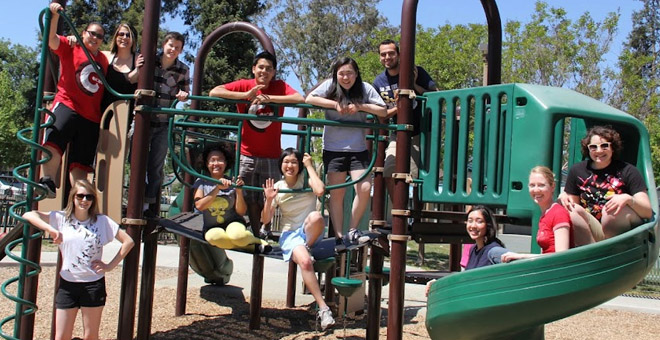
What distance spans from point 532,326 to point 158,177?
2.93 meters

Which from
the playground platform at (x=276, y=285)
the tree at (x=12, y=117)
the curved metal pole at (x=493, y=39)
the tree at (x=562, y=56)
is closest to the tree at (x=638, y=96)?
the tree at (x=562, y=56)

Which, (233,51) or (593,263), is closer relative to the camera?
(593,263)

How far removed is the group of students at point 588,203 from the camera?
11.8 feet

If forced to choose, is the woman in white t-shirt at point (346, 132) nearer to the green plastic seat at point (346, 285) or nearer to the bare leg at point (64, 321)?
the green plastic seat at point (346, 285)

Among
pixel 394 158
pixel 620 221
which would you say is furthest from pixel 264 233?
pixel 620 221

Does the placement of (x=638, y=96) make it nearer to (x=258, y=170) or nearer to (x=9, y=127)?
(x=258, y=170)

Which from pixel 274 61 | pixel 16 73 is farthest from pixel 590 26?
pixel 16 73

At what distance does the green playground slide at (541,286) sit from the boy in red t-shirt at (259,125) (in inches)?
74.5

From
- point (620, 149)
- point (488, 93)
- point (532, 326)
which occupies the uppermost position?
point (488, 93)

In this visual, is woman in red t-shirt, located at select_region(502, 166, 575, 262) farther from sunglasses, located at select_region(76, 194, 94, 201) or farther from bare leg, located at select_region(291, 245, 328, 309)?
sunglasses, located at select_region(76, 194, 94, 201)

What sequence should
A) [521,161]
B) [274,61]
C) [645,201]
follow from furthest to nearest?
[274,61] < [521,161] < [645,201]

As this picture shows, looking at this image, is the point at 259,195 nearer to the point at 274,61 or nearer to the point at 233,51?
the point at 274,61

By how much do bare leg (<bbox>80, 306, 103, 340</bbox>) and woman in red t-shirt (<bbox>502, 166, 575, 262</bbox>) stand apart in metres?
2.40

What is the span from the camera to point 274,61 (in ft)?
16.6
